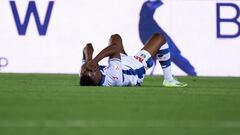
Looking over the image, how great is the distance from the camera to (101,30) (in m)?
17.0

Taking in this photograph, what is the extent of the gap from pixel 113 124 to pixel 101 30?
10.2 m

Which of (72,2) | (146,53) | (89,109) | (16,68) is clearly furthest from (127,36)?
(89,109)

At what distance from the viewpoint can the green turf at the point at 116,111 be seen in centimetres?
662

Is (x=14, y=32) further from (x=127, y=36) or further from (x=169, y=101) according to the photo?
(x=169, y=101)

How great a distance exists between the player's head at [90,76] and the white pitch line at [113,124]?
12.4ft

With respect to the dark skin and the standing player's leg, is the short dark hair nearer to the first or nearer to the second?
the dark skin

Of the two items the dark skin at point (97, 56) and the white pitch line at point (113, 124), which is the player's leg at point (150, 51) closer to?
the dark skin at point (97, 56)

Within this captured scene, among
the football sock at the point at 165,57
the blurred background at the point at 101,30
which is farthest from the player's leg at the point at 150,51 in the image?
the blurred background at the point at 101,30

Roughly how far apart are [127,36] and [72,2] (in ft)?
4.54

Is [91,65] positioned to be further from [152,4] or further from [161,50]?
[152,4]

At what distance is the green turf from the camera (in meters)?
6.62

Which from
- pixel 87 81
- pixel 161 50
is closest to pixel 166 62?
pixel 161 50

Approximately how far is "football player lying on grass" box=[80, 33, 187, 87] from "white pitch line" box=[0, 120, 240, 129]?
3.73m

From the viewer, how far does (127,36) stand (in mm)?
17031
